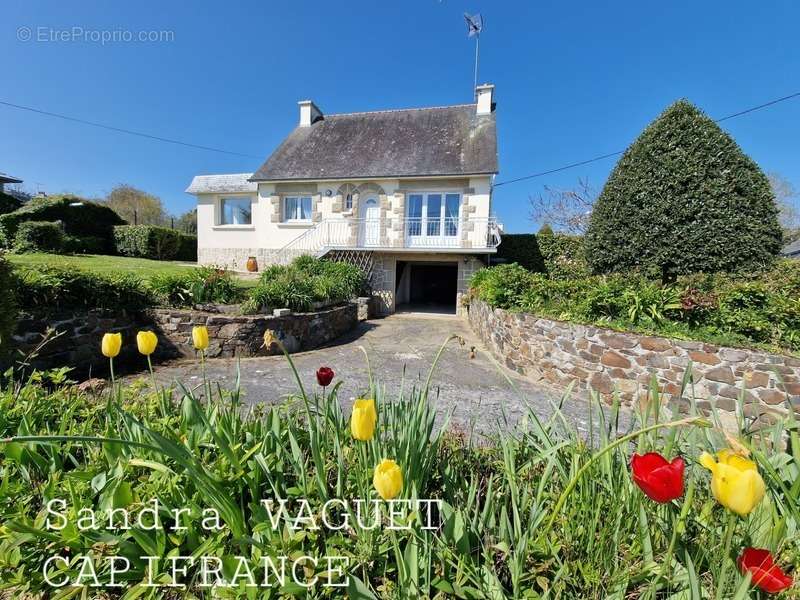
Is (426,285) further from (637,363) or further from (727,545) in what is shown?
(727,545)

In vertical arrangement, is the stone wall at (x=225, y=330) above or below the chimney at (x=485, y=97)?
below

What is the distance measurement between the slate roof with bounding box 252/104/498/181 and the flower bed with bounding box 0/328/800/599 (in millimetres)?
12088

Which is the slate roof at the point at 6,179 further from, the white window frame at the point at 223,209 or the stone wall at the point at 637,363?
the stone wall at the point at 637,363

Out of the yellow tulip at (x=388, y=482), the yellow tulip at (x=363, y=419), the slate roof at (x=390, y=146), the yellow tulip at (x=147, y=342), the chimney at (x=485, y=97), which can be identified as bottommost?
the yellow tulip at (x=388, y=482)

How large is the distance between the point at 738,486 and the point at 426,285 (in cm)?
1744

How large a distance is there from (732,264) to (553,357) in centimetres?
422

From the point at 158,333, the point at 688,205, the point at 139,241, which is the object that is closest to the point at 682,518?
the point at 158,333

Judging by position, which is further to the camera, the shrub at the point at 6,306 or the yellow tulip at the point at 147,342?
the shrub at the point at 6,306

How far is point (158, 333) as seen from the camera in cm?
599

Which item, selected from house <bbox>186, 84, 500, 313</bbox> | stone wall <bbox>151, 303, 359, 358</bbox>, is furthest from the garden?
house <bbox>186, 84, 500, 313</bbox>

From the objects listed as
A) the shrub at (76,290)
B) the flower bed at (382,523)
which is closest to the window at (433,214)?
the shrub at (76,290)

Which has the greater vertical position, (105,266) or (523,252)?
(523,252)

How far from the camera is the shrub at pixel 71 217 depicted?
46.6 feet

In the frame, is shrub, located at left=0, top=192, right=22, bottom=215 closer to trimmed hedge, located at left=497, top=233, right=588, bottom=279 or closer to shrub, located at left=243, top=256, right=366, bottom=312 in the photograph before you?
shrub, located at left=243, top=256, right=366, bottom=312
